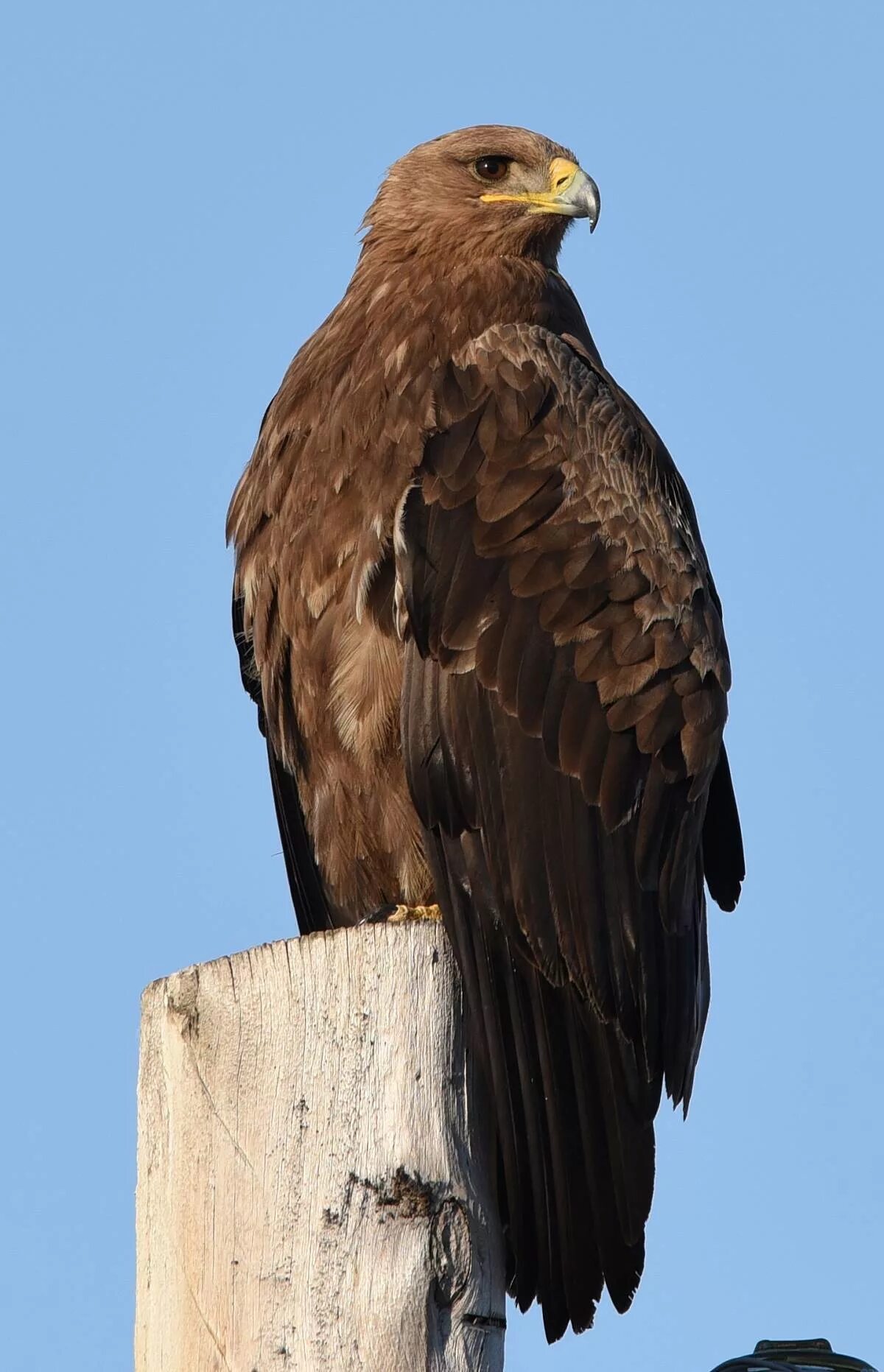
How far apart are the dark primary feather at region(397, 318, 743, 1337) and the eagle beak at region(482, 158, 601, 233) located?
71cm

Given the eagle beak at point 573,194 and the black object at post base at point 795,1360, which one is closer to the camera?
the black object at post base at point 795,1360

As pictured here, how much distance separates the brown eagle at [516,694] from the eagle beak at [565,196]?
Answer: 1.02ft

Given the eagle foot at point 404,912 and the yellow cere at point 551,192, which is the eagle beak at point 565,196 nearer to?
the yellow cere at point 551,192

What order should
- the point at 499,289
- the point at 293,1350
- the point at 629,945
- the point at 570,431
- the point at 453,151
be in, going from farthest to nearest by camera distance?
1. the point at 453,151
2. the point at 499,289
3. the point at 570,431
4. the point at 629,945
5. the point at 293,1350

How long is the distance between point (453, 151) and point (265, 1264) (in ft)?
12.6

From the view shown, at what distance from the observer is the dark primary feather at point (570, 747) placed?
3.99 meters

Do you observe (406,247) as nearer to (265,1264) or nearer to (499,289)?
(499,289)

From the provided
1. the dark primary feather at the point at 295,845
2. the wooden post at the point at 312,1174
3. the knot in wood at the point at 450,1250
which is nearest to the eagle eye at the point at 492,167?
the dark primary feather at the point at 295,845

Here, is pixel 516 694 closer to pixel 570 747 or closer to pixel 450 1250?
pixel 570 747

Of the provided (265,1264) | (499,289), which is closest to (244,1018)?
(265,1264)

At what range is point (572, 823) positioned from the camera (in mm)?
4457

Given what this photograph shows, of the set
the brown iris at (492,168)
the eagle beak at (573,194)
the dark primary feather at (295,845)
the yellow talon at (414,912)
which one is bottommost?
the yellow talon at (414,912)

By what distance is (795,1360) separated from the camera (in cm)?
331

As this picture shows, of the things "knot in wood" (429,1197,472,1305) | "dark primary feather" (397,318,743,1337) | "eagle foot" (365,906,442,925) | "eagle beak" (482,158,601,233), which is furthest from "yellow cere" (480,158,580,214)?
"knot in wood" (429,1197,472,1305)
